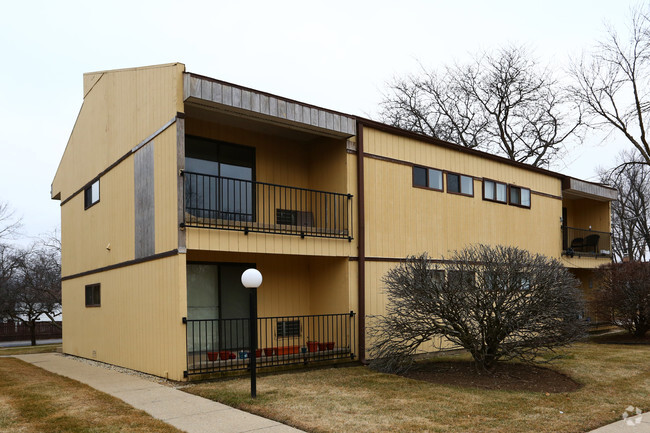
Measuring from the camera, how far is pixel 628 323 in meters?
15.8

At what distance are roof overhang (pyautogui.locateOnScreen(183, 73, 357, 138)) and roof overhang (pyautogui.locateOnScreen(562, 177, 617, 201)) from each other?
32.1 feet

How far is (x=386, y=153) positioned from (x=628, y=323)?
9.36 metres

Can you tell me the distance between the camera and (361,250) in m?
11.5

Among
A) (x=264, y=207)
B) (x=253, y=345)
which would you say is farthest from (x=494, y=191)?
(x=253, y=345)

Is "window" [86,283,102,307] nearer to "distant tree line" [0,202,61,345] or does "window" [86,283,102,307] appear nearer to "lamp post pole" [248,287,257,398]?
"lamp post pole" [248,287,257,398]

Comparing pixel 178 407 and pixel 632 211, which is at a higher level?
pixel 632 211

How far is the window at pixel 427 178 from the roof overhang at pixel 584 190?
6834 mm

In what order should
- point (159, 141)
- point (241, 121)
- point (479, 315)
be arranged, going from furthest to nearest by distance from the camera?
1. point (241, 121)
2. point (159, 141)
3. point (479, 315)

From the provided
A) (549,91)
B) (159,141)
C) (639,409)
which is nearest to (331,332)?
(159,141)

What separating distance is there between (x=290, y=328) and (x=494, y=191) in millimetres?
7005

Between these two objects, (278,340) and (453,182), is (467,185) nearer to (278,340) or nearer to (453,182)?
(453,182)

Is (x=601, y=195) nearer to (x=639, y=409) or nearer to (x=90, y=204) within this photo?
(x=639, y=409)

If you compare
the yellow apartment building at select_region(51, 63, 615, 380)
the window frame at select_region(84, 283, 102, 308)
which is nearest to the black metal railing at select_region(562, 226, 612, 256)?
the yellow apartment building at select_region(51, 63, 615, 380)

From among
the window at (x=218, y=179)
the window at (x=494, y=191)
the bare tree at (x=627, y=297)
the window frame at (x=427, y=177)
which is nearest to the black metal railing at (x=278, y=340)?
the window at (x=218, y=179)
